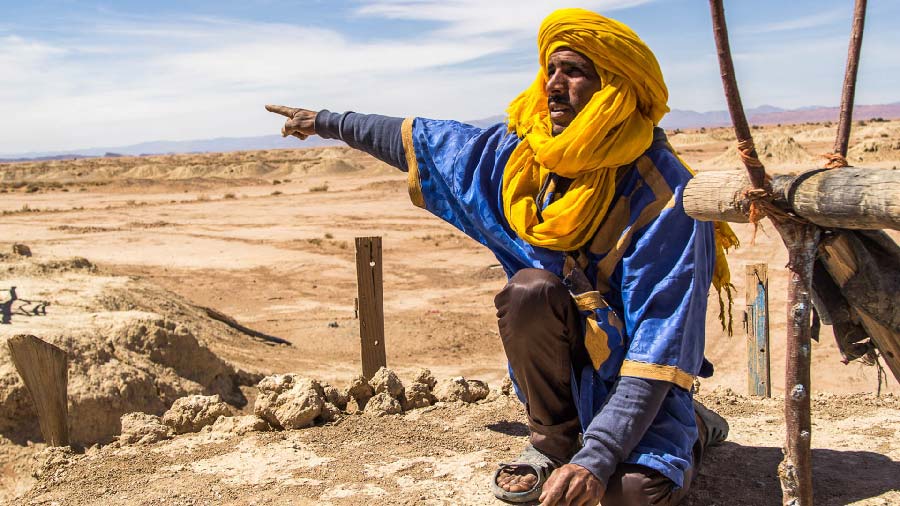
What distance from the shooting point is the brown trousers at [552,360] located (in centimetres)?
238

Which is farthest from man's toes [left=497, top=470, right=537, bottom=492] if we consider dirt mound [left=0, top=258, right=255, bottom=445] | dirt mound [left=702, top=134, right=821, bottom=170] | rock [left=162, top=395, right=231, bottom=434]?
dirt mound [left=702, top=134, right=821, bottom=170]

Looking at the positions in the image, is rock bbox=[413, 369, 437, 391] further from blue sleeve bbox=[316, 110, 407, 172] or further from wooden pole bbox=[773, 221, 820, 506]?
wooden pole bbox=[773, 221, 820, 506]

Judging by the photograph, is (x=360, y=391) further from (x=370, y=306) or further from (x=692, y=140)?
(x=692, y=140)

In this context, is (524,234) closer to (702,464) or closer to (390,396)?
(702,464)

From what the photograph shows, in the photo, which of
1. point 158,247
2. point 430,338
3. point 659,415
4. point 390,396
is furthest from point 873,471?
point 158,247

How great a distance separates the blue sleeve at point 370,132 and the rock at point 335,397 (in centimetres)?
149

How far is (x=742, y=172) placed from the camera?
81.4 inches

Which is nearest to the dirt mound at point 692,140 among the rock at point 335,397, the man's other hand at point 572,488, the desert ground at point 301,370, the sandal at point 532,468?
the desert ground at point 301,370

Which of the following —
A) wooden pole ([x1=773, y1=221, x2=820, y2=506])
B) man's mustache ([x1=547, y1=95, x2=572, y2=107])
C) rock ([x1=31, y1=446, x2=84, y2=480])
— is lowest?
rock ([x1=31, y1=446, x2=84, y2=480])

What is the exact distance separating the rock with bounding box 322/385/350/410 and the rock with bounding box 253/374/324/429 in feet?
0.52

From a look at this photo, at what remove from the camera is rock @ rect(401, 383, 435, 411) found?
13.6 feet

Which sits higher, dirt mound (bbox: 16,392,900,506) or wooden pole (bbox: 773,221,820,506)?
wooden pole (bbox: 773,221,820,506)

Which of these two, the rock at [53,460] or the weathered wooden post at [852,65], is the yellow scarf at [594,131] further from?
the rock at [53,460]

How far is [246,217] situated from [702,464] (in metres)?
17.6
